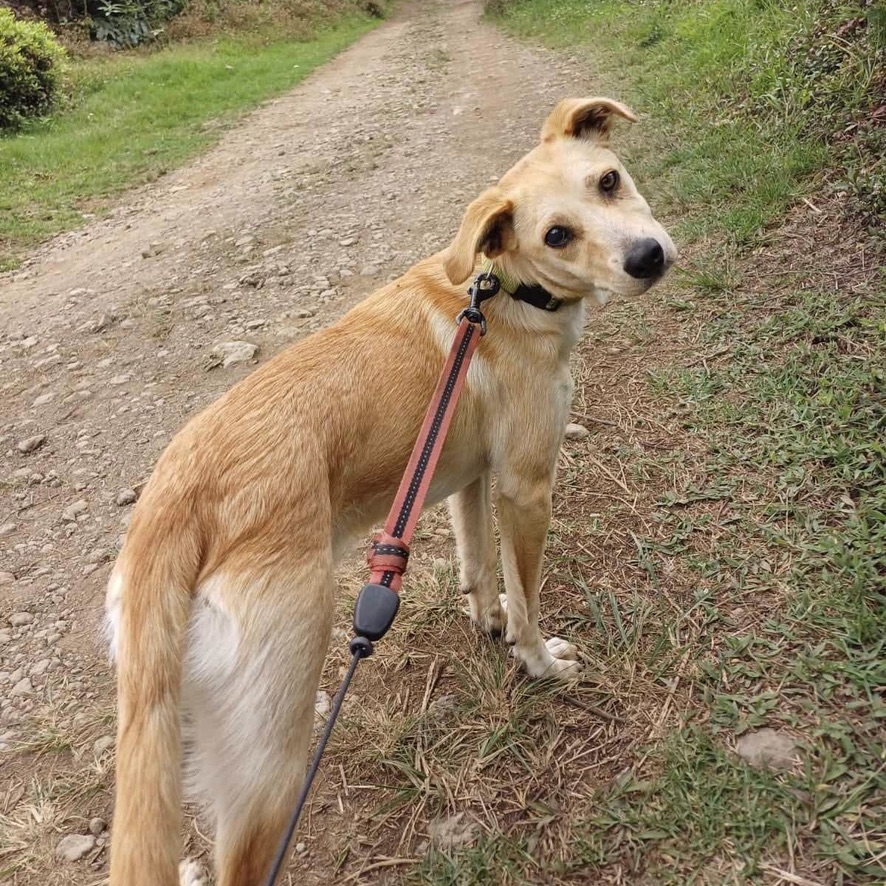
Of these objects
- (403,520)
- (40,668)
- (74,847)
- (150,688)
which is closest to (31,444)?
(40,668)

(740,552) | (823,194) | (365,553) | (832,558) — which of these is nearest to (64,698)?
(365,553)

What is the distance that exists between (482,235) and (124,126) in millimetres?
11976

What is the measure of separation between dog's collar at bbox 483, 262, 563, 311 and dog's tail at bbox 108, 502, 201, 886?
59.2 inches

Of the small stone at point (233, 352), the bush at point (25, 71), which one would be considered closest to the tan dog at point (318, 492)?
the small stone at point (233, 352)

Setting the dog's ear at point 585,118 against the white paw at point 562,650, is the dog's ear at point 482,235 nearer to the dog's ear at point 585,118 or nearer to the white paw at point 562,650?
the dog's ear at point 585,118

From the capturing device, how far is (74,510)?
4.04m

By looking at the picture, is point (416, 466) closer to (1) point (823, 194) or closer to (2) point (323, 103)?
(1) point (823, 194)

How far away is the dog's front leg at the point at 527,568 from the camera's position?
8.63 ft

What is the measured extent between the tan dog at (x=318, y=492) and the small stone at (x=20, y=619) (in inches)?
70.4

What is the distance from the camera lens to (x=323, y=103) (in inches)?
512

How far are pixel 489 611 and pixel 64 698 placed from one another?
1901 millimetres

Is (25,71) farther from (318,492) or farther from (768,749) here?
(768,749)

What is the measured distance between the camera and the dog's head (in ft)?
7.91

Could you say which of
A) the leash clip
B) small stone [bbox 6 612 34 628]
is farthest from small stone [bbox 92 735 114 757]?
the leash clip
